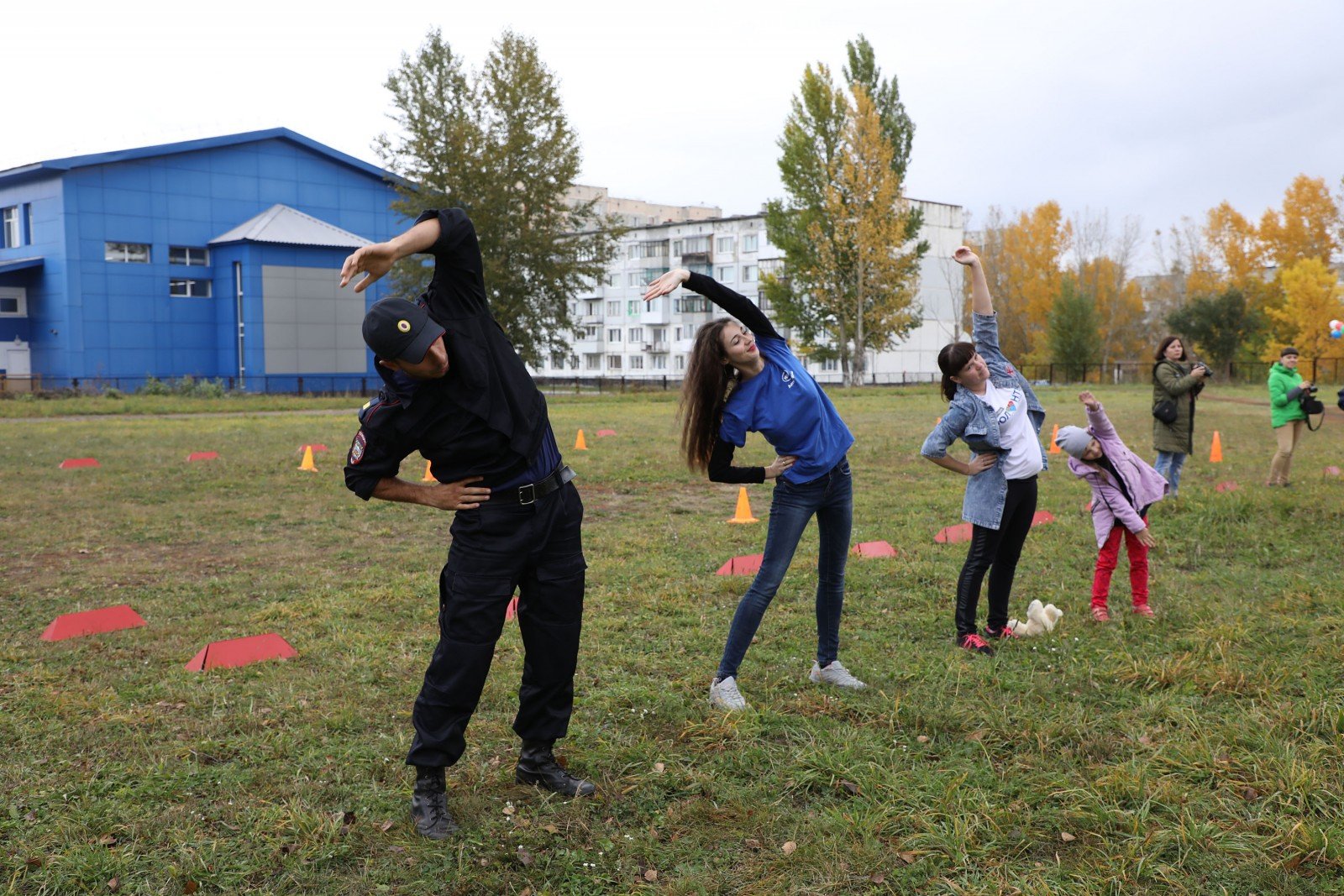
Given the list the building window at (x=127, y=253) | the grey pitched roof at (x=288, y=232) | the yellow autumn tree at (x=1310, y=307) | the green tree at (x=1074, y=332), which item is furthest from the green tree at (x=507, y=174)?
the yellow autumn tree at (x=1310, y=307)

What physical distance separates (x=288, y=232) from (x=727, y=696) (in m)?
42.0

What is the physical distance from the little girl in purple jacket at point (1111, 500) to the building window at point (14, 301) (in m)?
45.5

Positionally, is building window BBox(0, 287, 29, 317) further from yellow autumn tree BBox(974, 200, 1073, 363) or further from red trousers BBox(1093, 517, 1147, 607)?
yellow autumn tree BBox(974, 200, 1073, 363)

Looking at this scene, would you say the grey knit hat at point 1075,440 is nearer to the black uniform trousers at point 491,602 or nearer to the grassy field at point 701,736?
the grassy field at point 701,736

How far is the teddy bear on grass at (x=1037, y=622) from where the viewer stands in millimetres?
5805

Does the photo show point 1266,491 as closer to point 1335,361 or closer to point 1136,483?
point 1136,483

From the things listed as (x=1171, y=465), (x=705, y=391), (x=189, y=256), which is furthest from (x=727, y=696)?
(x=189, y=256)

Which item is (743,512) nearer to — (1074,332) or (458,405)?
(458,405)

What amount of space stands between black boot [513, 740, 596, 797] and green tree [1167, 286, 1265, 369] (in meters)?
54.1

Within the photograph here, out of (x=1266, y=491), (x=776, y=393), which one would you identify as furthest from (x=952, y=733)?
(x=1266, y=491)

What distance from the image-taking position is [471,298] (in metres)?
3.63

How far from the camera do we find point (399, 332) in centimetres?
325

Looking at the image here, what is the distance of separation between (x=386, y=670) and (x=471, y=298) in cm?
249

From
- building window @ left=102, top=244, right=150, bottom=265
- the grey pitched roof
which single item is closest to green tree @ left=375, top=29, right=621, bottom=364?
the grey pitched roof
